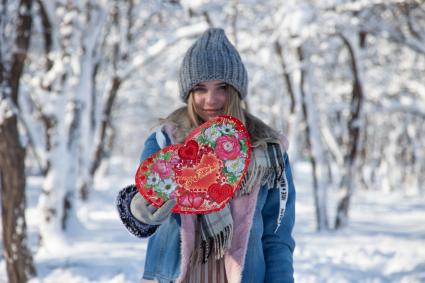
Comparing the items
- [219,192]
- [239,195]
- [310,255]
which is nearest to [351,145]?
[310,255]

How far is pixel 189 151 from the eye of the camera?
2.02 metres

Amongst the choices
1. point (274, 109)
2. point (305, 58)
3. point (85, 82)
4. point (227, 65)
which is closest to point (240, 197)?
point (227, 65)

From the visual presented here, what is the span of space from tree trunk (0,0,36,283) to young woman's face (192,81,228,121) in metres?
3.94

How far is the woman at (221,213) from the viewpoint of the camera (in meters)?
2.08

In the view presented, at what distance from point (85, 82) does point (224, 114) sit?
23.2 feet

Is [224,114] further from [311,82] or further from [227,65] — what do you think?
[311,82]

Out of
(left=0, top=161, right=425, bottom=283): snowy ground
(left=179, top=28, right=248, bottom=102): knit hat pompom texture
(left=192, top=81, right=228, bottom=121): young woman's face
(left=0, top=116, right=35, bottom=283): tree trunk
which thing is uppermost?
(left=179, top=28, right=248, bottom=102): knit hat pompom texture

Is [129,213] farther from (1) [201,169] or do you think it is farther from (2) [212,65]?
(2) [212,65]

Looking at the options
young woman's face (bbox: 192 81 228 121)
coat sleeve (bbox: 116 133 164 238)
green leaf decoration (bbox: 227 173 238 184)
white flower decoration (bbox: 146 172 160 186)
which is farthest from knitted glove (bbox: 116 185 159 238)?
young woman's face (bbox: 192 81 228 121)

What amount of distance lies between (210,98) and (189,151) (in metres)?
0.32

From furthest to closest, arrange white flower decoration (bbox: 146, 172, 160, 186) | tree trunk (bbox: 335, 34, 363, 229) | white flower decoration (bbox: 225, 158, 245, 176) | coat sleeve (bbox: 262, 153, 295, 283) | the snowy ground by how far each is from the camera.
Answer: tree trunk (bbox: 335, 34, 363, 229) → the snowy ground → coat sleeve (bbox: 262, 153, 295, 283) → white flower decoration (bbox: 225, 158, 245, 176) → white flower decoration (bbox: 146, 172, 160, 186)

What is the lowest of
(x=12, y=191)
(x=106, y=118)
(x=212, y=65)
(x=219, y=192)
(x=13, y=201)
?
(x=13, y=201)

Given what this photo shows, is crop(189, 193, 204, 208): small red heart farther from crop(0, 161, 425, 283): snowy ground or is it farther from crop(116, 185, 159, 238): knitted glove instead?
crop(0, 161, 425, 283): snowy ground

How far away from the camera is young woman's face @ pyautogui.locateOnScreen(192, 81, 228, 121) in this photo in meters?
2.28
